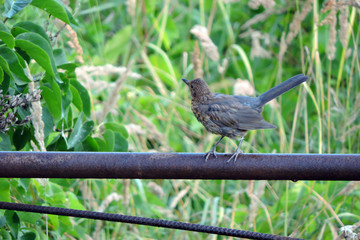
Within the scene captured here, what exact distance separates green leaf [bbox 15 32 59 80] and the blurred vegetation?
12mm

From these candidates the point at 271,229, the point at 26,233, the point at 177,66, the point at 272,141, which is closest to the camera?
the point at 26,233

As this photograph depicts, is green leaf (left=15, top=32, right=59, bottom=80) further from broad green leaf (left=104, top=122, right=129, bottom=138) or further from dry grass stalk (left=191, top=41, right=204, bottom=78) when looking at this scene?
dry grass stalk (left=191, top=41, right=204, bottom=78)

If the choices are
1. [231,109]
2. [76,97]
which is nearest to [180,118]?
[231,109]

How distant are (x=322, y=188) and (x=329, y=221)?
322 millimetres

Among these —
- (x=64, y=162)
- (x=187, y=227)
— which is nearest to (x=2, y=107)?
(x=64, y=162)

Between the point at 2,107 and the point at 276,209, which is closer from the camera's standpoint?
the point at 2,107

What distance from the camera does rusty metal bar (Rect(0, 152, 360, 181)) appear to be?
1.41 meters

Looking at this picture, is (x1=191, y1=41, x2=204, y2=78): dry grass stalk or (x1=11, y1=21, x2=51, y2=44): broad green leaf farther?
(x1=191, y1=41, x2=204, y2=78): dry grass stalk

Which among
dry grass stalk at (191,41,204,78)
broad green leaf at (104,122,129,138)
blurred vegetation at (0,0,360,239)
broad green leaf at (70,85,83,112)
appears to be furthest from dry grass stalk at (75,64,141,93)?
broad green leaf at (70,85,83,112)

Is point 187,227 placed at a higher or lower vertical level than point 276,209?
higher

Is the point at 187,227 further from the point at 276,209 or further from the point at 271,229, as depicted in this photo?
the point at 276,209

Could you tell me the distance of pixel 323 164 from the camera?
4.48ft

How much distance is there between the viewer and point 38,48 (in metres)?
1.76

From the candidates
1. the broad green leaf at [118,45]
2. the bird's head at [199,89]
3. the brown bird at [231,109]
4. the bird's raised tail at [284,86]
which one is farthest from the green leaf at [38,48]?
the broad green leaf at [118,45]
